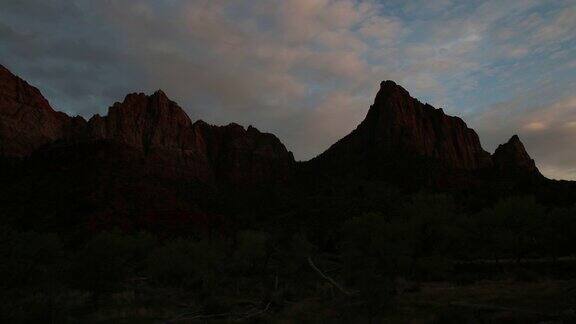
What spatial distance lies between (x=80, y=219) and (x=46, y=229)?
19.3ft

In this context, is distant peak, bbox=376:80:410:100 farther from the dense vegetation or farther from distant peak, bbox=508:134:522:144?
the dense vegetation

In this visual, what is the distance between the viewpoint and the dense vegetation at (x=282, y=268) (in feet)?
65.4

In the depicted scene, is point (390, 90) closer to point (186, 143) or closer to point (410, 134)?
point (410, 134)

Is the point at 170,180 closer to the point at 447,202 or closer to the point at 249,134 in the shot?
the point at 249,134

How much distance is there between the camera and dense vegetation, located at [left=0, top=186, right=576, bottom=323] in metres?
19.9

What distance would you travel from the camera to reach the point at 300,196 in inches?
4149

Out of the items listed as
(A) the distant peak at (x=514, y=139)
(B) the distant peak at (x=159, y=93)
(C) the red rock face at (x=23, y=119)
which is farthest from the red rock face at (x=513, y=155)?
(C) the red rock face at (x=23, y=119)

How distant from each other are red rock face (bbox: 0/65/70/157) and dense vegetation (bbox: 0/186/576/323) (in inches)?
3538

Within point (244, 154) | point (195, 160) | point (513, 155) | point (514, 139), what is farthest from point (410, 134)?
point (195, 160)

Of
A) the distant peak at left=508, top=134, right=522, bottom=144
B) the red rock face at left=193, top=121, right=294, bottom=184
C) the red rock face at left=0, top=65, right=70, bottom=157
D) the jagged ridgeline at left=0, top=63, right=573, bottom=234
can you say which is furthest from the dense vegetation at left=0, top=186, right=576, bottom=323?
the distant peak at left=508, top=134, right=522, bottom=144

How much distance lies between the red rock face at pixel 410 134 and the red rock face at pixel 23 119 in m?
95.3

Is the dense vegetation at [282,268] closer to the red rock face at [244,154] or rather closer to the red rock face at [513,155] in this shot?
the red rock face at [244,154]

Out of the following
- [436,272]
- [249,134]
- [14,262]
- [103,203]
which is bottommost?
[436,272]

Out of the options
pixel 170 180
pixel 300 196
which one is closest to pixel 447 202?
pixel 300 196
